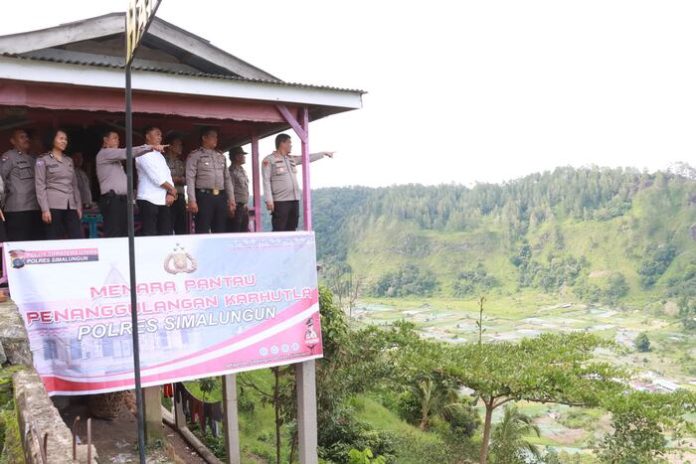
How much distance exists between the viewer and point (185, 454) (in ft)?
30.9

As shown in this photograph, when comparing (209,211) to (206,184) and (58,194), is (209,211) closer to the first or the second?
(206,184)

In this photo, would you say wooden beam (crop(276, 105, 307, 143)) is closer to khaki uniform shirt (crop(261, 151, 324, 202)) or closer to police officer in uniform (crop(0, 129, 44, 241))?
khaki uniform shirt (crop(261, 151, 324, 202))

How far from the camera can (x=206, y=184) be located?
5.83 metres

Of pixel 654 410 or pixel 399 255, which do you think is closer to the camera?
pixel 654 410

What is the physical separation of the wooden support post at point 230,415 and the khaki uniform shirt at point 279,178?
4.06m

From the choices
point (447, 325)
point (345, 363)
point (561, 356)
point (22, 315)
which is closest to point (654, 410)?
point (561, 356)

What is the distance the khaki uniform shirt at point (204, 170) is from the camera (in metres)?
5.74

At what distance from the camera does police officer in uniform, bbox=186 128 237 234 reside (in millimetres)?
5746

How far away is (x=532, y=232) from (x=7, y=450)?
9395 centimetres

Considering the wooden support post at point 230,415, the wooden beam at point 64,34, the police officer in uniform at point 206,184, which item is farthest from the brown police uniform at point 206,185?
the wooden support post at point 230,415

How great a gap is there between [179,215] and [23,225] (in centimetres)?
165

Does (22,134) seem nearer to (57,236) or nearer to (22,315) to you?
(57,236)

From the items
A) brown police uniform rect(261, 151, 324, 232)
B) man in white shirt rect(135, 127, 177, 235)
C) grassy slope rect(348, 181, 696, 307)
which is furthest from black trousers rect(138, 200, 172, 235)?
grassy slope rect(348, 181, 696, 307)

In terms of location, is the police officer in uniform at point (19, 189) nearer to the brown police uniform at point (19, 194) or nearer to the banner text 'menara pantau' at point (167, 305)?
the brown police uniform at point (19, 194)
